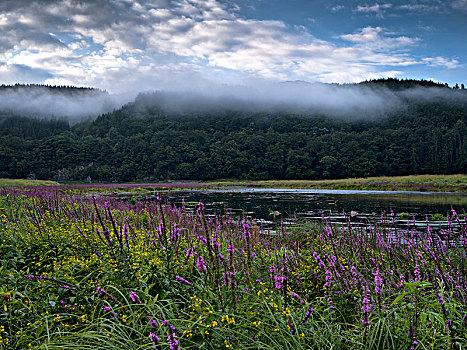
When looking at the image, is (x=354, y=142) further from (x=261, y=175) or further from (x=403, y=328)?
(x=403, y=328)

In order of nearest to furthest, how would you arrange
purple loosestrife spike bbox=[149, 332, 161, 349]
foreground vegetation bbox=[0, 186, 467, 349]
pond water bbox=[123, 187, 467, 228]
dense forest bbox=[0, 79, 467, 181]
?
purple loosestrife spike bbox=[149, 332, 161, 349] → foreground vegetation bbox=[0, 186, 467, 349] → pond water bbox=[123, 187, 467, 228] → dense forest bbox=[0, 79, 467, 181]

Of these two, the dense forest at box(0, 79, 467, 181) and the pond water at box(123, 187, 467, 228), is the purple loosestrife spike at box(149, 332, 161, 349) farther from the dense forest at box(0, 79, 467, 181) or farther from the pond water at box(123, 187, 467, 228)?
the dense forest at box(0, 79, 467, 181)

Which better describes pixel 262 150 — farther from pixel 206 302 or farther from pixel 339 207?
pixel 206 302

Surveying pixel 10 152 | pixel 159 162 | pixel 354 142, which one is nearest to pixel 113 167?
pixel 159 162

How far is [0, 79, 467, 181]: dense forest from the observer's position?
117 metres

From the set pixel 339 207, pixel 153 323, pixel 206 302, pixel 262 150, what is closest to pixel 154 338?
pixel 153 323

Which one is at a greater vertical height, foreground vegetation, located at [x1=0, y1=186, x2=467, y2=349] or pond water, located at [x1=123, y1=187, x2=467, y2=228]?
foreground vegetation, located at [x1=0, y1=186, x2=467, y2=349]

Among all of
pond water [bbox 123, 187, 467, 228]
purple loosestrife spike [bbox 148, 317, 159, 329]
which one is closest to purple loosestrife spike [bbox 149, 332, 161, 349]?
purple loosestrife spike [bbox 148, 317, 159, 329]

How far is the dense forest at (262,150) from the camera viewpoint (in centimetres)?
11675

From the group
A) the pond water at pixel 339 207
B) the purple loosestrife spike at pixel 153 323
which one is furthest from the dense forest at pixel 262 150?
the purple loosestrife spike at pixel 153 323

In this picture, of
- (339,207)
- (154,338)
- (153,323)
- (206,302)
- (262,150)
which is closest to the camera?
(154,338)

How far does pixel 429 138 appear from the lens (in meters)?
120

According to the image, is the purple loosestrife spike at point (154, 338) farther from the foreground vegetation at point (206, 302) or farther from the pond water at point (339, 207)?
the pond water at point (339, 207)

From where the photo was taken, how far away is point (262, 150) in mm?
136125
